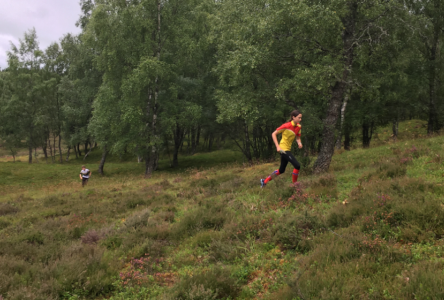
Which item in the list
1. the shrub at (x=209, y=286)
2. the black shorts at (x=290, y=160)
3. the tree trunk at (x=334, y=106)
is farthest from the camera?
the tree trunk at (x=334, y=106)

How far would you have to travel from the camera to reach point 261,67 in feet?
40.7

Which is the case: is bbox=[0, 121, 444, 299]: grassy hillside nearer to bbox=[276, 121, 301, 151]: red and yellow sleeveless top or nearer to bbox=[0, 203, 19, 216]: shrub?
bbox=[276, 121, 301, 151]: red and yellow sleeveless top

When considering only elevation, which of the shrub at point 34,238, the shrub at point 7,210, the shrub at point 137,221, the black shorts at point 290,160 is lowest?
the shrub at point 7,210

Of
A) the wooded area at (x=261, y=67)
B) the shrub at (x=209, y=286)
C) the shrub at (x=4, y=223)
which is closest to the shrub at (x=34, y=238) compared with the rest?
the shrub at (x=4, y=223)

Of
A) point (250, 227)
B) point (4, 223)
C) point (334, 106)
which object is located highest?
point (334, 106)

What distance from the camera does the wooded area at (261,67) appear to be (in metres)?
10.7

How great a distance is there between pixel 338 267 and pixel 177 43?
22.0 metres

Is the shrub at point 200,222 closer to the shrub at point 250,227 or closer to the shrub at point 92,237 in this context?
the shrub at point 250,227

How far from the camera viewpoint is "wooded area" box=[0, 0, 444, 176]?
10.7 m

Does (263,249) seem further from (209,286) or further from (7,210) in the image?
(7,210)

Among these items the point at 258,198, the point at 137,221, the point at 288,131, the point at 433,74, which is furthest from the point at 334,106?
the point at 433,74

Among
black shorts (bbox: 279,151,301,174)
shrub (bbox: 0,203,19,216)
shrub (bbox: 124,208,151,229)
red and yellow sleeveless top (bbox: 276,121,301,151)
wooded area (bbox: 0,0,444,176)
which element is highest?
wooded area (bbox: 0,0,444,176)

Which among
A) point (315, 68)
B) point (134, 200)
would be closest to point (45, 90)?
point (134, 200)

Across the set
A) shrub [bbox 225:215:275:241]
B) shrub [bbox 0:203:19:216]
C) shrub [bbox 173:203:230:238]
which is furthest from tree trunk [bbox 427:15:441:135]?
shrub [bbox 0:203:19:216]
